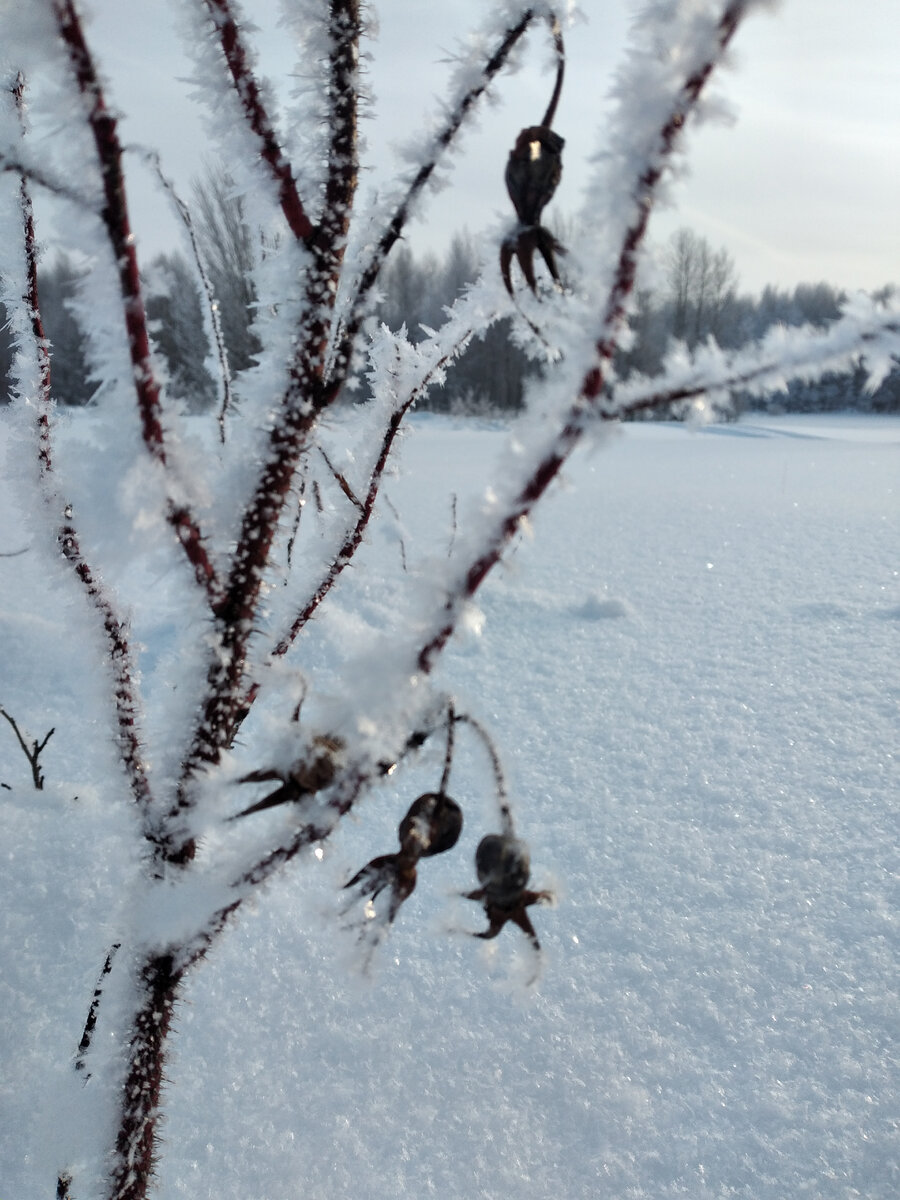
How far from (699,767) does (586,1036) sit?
693 mm

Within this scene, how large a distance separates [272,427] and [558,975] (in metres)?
0.83

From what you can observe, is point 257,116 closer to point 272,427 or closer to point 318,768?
point 272,427

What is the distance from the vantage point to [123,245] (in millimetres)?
412

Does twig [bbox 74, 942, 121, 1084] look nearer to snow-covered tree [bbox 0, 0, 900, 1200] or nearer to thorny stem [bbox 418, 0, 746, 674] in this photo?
snow-covered tree [bbox 0, 0, 900, 1200]

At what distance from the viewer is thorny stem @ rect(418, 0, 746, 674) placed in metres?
0.32

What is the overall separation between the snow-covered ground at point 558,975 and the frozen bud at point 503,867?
6cm

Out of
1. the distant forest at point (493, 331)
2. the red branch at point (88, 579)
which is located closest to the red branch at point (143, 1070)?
the red branch at point (88, 579)

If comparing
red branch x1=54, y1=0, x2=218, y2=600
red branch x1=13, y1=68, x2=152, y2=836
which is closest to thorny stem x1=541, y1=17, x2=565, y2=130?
red branch x1=54, y1=0, x2=218, y2=600

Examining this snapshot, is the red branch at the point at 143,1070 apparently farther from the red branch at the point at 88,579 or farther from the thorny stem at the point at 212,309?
the thorny stem at the point at 212,309

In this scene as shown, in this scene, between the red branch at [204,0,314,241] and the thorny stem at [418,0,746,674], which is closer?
the thorny stem at [418,0,746,674]

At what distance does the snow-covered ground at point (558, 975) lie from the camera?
746mm

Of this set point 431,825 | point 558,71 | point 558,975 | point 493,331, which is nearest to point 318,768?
point 431,825

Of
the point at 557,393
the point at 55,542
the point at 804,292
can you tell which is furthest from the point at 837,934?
the point at 804,292

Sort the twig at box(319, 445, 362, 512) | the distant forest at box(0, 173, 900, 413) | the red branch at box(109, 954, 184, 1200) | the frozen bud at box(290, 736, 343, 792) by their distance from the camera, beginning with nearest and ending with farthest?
1. the frozen bud at box(290, 736, 343, 792)
2. the red branch at box(109, 954, 184, 1200)
3. the twig at box(319, 445, 362, 512)
4. the distant forest at box(0, 173, 900, 413)
